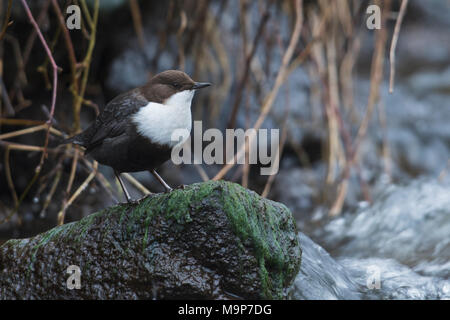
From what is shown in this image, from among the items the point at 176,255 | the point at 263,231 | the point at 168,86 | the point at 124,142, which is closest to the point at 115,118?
the point at 124,142

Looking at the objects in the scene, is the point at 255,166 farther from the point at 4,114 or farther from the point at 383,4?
the point at 4,114

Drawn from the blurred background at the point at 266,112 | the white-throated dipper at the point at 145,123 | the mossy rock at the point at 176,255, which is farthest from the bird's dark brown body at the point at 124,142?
the blurred background at the point at 266,112

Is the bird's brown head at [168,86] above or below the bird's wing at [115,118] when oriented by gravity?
above

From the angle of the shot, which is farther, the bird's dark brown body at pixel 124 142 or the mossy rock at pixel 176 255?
the bird's dark brown body at pixel 124 142

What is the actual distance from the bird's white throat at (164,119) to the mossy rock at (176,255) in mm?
298

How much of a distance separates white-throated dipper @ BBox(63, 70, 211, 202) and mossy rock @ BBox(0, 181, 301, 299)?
234mm

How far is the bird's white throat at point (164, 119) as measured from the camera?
8.52 feet

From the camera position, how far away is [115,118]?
2854mm

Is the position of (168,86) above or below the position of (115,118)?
above

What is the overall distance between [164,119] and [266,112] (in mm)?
1778

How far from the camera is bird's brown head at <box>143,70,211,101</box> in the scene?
2756 mm

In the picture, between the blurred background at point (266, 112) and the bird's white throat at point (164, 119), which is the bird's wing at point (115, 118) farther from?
the blurred background at point (266, 112)

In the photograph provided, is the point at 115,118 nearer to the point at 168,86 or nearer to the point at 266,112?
the point at 168,86

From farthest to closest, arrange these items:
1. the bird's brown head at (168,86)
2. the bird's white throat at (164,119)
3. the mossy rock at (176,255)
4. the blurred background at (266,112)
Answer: the blurred background at (266,112), the bird's brown head at (168,86), the bird's white throat at (164,119), the mossy rock at (176,255)
